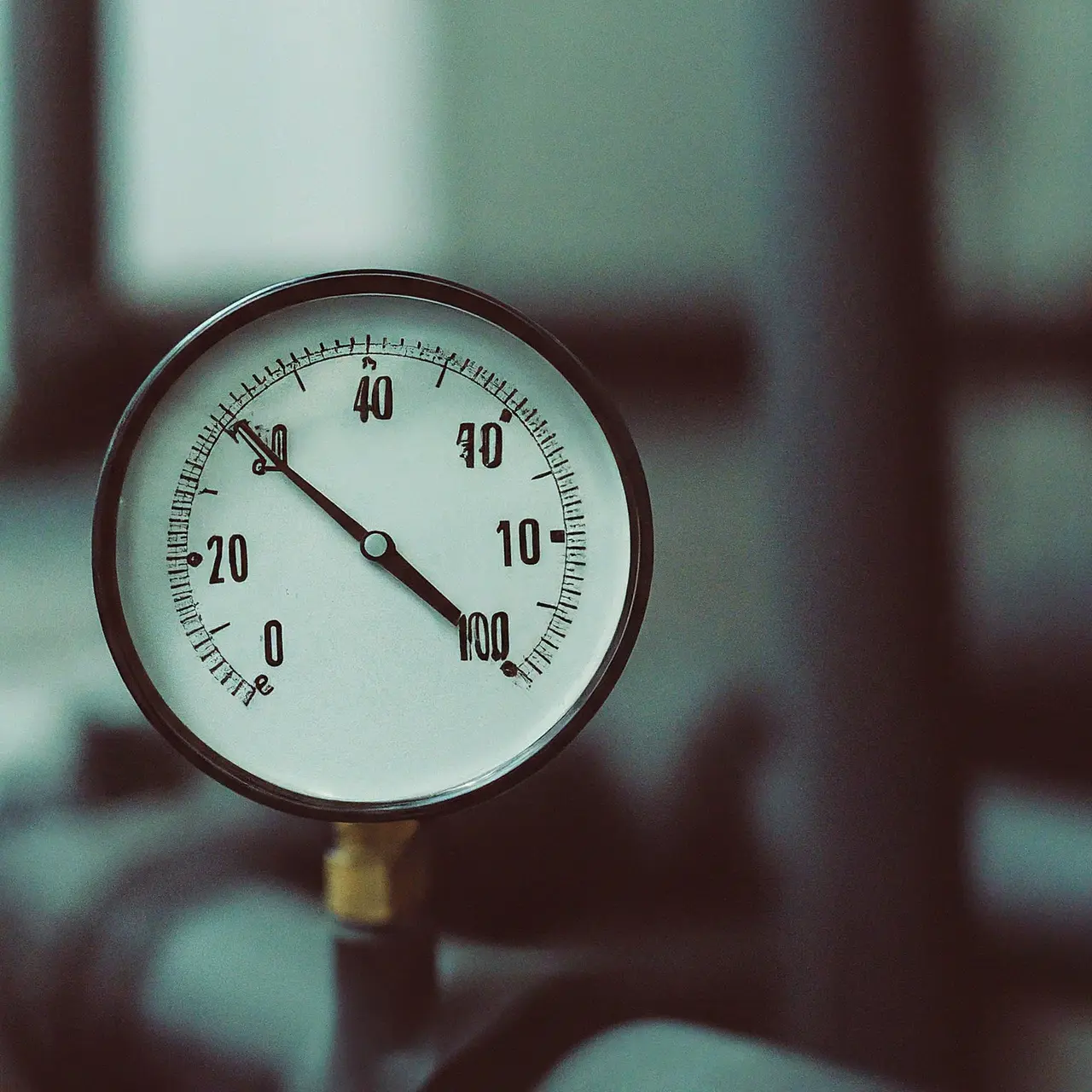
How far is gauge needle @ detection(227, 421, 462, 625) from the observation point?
475 mm

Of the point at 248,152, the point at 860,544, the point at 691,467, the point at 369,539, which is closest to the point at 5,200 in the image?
the point at 248,152

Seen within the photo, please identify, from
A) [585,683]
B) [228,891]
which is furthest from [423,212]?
[228,891]

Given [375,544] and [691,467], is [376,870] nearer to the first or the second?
[375,544]

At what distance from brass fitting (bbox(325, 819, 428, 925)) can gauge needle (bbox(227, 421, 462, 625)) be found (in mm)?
137

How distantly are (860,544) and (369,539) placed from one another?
0.31 meters

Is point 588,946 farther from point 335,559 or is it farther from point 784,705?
point 335,559

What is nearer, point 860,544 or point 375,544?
point 375,544

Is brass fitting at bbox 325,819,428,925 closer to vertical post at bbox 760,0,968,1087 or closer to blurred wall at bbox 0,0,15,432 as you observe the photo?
vertical post at bbox 760,0,968,1087

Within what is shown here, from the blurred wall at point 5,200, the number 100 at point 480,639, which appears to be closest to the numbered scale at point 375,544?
the number 100 at point 480,639

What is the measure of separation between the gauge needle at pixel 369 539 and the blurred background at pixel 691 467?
0.17 m

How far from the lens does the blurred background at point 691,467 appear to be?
60 cm

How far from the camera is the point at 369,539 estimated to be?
477 mm

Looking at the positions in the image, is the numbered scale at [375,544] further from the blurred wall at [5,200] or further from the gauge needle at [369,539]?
the blurred wall at [5,200]

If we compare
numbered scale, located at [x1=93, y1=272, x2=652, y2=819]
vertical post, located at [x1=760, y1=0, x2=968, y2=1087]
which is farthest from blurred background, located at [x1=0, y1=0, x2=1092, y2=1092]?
numbered scale, located at [x1=93, y1=272, x2=652, y2=819]
